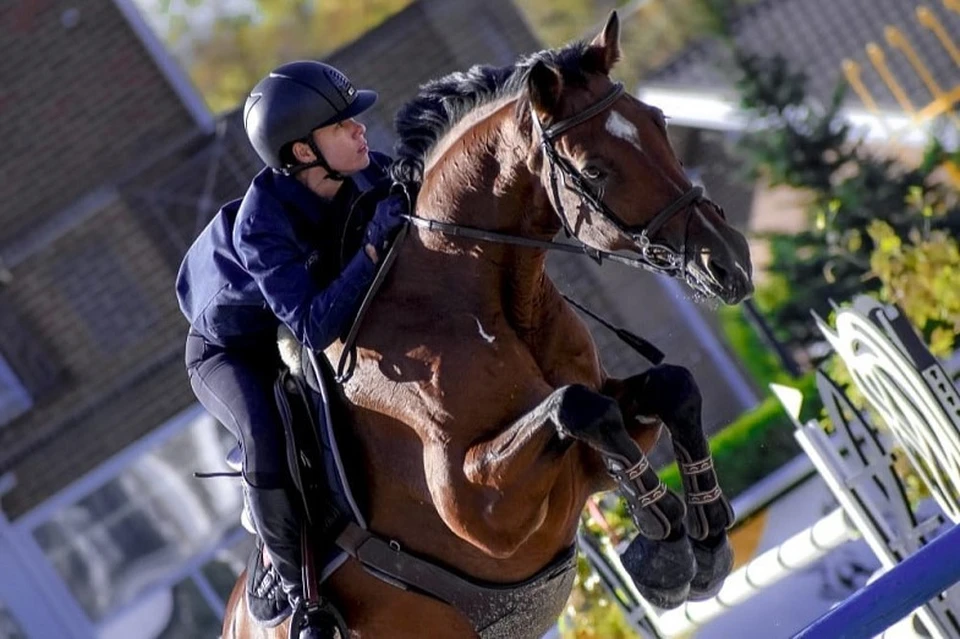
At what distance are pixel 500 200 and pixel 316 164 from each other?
0.56 meters

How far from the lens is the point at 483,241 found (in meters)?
4.73

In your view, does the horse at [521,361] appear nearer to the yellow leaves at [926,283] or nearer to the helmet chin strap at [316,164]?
the helmet chin strap at [316,164]

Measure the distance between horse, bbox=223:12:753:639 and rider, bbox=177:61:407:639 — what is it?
0.13 meters

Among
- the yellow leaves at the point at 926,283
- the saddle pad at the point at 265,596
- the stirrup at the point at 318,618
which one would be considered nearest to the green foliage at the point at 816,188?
the yellow leaves at the point at 926,283

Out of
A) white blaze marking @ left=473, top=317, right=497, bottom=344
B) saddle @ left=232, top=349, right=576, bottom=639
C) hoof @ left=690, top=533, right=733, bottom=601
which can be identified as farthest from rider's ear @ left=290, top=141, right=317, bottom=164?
hoof @ left=690, top=533, right=733, bottom=601

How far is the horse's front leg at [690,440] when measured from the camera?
4777 millimetres

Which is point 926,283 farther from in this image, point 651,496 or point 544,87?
point 544,87

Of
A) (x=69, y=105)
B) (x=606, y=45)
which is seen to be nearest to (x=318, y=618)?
(x=606, y=45)

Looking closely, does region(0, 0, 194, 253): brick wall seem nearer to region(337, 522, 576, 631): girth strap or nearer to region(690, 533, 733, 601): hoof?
region(337, 522, 576, 631): girth strap

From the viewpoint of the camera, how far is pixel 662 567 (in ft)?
16.0

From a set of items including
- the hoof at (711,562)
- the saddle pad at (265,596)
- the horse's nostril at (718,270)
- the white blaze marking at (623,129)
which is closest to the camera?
the horse's nostril at (718,270)

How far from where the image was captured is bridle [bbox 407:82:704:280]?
4250mm

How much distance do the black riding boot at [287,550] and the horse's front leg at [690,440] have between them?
102cm

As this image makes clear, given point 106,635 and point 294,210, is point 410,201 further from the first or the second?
point 106,635
